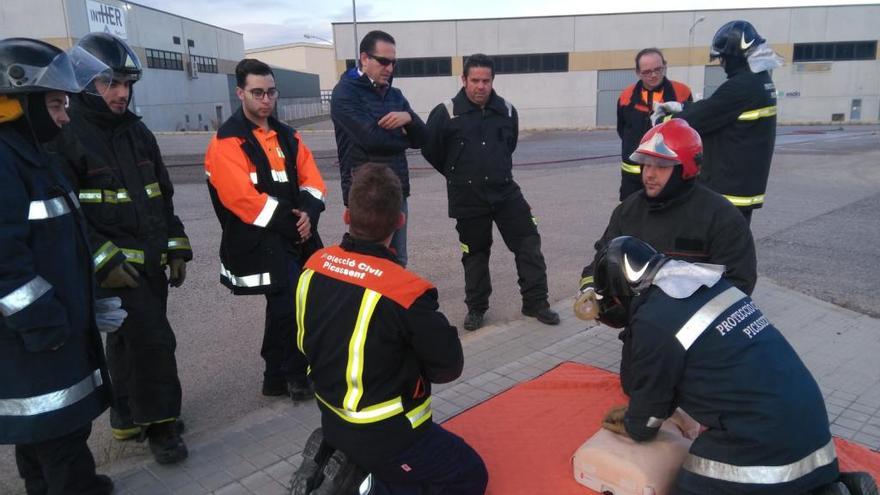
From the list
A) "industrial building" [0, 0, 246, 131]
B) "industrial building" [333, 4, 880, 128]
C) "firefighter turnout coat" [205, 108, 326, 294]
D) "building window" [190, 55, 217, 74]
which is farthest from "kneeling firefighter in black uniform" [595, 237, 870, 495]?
"building window" [190, 55, 217, 74]

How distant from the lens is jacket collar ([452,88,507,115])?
5336 millimetres

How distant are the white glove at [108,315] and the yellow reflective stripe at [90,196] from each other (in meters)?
0.57

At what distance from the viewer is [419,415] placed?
2.82 m

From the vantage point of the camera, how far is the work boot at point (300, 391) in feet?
13.9

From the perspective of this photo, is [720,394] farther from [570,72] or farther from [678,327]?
[570,72]

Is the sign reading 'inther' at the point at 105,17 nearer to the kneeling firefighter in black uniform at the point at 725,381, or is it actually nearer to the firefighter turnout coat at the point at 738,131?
the firefighter turnout coat at the point at 738,131

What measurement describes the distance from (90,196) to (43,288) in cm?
95

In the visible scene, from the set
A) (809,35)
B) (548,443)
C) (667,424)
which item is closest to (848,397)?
(667,424)

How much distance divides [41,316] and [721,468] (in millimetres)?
2719

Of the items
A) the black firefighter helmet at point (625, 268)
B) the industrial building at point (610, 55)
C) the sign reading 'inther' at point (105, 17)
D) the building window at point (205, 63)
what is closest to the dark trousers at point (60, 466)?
the black firefighter helmet at point (625, 268)

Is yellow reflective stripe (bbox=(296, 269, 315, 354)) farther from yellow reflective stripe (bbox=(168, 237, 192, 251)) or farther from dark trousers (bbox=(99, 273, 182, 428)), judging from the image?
yellow reflective stripe (bbox=(168, 237, 192, 251))

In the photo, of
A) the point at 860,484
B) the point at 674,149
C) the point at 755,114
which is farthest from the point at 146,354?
the point at 755,114

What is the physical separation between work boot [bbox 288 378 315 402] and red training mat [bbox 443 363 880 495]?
98cm

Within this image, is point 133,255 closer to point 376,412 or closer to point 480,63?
point 376,412
